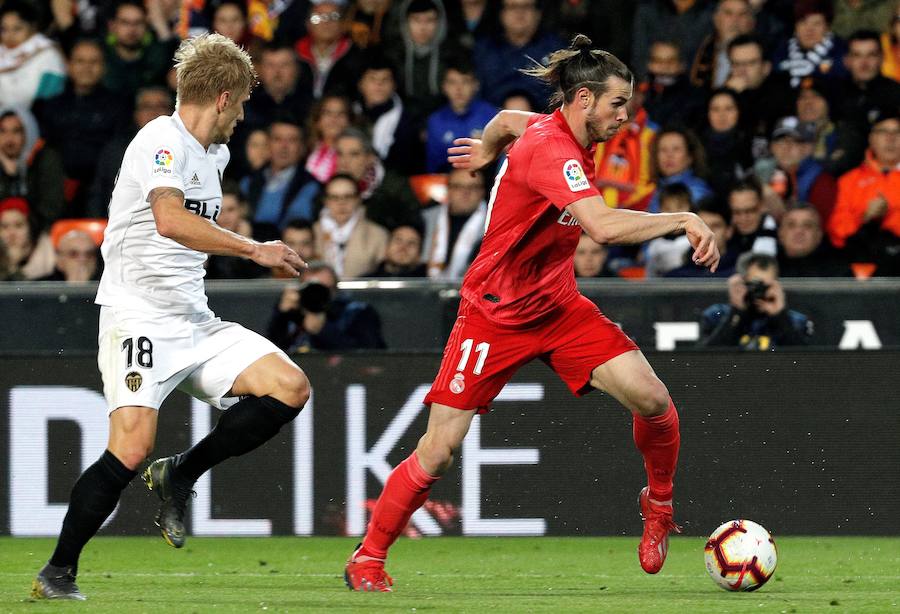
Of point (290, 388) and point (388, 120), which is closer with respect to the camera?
point (290, 388)

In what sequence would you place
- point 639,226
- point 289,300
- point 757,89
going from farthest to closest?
point 757,89
point 289,300
point 639,226

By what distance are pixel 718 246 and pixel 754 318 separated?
4.57 ft

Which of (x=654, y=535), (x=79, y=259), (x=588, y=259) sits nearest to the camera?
(x=654, y=535)

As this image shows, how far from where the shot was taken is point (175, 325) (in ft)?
19.6

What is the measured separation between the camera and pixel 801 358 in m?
8.34

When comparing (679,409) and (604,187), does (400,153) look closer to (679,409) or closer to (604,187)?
(604,187)

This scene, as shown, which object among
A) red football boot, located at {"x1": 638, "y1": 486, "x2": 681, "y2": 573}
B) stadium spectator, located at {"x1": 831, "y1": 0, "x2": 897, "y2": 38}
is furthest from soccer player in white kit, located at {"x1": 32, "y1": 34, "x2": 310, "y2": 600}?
stadium spectator, located at {"x1": 831, "y1": 0, "x2": 897, "y2": 38}

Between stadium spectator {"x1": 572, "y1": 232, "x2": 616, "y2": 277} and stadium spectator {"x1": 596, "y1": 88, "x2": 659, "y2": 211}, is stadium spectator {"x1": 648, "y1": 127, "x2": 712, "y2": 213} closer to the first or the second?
stadium spectator {"x1": 596, "y1": 88, "x2": 659, "y2": 211}

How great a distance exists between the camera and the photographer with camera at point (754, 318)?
8312mm

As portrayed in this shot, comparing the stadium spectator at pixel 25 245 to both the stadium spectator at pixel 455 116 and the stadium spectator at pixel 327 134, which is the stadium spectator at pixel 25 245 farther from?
the stadium spectator at pixel 455 116

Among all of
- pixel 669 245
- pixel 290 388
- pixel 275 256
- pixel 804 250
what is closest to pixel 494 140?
pixel 290 388

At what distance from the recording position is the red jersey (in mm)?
6148

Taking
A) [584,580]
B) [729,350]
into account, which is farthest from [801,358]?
[584,580]

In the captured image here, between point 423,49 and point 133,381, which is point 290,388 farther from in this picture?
point 423,49
